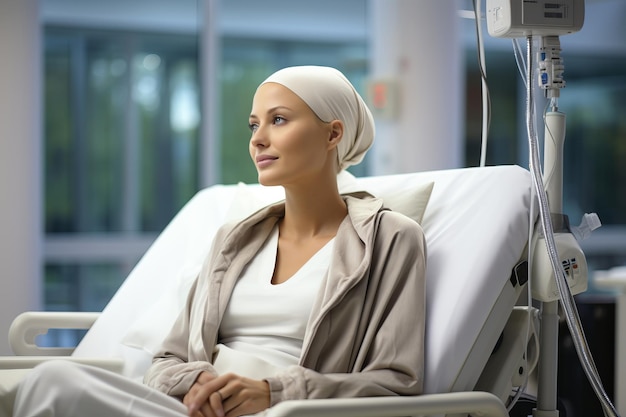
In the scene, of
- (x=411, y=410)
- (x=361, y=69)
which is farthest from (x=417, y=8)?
(x=411, y=410)

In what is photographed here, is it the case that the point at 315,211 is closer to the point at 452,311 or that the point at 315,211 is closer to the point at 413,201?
the point at 413,201

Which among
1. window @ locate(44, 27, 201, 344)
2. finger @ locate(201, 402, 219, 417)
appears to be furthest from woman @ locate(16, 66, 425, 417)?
window @ locate(44, 27, 201, 344)

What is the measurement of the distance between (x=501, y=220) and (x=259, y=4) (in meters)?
4.09

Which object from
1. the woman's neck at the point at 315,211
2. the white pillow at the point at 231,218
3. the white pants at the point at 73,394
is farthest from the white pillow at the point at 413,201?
the white pants at the point at 73,394

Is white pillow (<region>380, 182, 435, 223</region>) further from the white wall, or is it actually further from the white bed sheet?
the white wall

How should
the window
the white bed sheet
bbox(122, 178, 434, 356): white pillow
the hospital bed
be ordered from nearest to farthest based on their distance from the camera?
the hospital bed < the white bed sheet < bbox(122, 178, 434, 356): white pillow < the window

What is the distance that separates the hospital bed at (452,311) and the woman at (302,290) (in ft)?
0.25

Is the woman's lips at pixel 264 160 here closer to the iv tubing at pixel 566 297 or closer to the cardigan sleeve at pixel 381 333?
the cardigan sleeve at pixel 381 333

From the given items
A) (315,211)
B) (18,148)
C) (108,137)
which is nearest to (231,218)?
(315,211)

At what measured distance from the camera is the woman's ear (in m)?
1.83

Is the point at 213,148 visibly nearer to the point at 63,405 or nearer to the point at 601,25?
the point at 601,25

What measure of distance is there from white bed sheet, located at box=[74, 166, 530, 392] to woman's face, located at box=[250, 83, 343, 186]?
235 mm

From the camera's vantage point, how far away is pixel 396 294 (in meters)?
1.66

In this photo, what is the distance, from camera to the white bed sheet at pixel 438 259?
5.41ft
